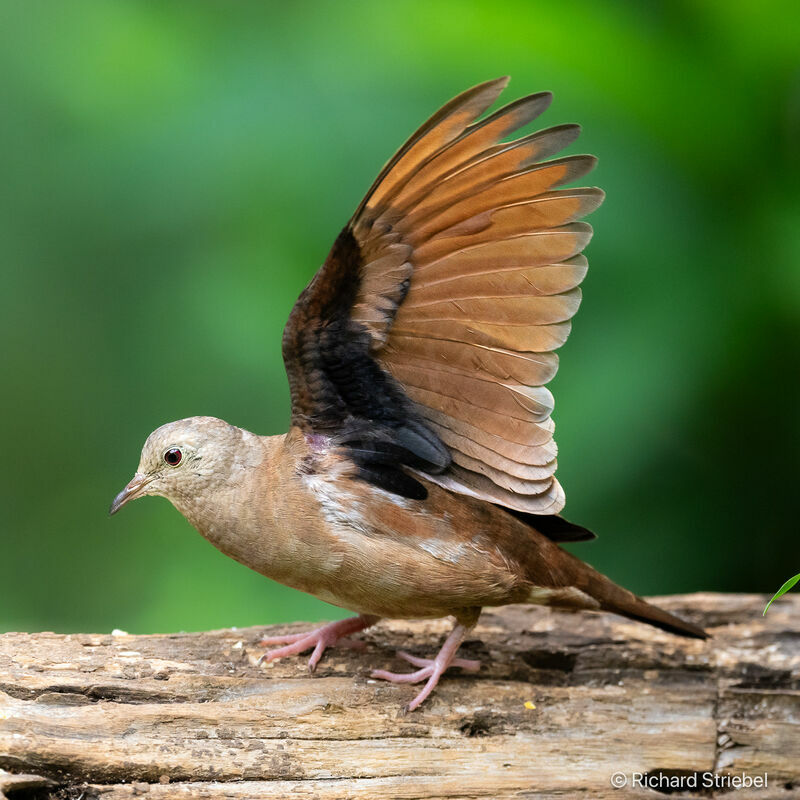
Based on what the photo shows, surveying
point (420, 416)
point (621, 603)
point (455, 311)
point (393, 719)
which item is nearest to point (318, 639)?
point (393, 719)

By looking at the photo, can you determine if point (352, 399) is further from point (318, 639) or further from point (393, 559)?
point (318, 639)

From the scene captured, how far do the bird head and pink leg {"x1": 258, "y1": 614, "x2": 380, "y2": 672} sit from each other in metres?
0.71

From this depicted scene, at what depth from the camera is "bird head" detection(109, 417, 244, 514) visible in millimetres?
3641

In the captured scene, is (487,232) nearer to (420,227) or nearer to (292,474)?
(420,227)

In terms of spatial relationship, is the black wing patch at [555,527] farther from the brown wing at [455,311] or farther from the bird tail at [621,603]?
the brown wing at [455,311]

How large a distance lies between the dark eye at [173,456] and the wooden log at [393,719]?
0.72 m

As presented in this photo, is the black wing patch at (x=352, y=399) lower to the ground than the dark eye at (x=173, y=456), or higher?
higher

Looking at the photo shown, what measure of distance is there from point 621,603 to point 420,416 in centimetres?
114

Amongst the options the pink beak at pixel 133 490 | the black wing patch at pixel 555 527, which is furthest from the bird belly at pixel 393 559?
the pink beak at pixel 133 490

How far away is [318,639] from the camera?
4004 mm

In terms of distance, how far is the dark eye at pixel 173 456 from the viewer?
3.64m

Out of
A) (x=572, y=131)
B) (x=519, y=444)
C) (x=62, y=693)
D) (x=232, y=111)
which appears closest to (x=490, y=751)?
(x=519, y=444)

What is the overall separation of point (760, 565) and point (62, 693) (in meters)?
3.22

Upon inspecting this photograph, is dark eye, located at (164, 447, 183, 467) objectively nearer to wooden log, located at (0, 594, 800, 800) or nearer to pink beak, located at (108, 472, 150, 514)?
pink beak, located at (108, 472, 150, 514)
